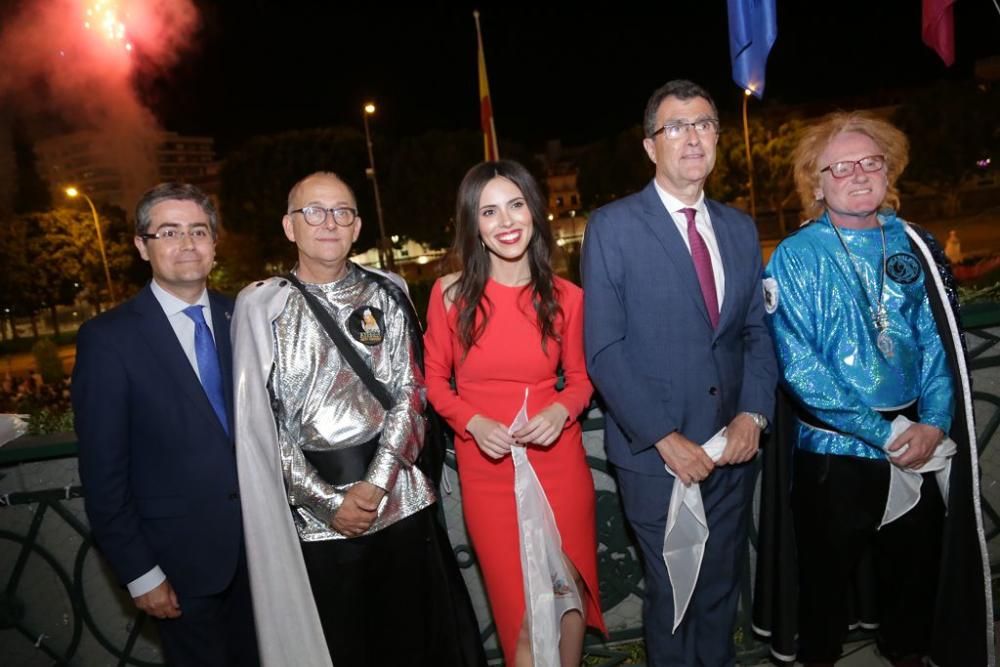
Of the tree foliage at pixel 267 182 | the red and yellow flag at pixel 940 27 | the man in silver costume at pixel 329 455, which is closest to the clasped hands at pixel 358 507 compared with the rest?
the man in silver costume at pixel 329 455

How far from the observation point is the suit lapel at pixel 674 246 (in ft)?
8.41

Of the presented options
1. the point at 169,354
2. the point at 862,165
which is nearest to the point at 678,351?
the point at 862,165

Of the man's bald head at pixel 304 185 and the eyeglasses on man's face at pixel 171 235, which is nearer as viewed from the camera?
the eyeglasses on man's face at pixel 171 235

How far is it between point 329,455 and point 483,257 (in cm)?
101

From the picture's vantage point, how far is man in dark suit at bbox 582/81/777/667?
2562mm

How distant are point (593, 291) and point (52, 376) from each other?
1359cm

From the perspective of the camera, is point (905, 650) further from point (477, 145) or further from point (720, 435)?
point (477, 145)

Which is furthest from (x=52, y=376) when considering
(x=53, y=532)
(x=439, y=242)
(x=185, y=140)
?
(x=185, y=140)

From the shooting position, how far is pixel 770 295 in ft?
8.94

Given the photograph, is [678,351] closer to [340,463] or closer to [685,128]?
[685,128]

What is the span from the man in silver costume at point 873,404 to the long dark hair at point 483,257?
91 centimetres

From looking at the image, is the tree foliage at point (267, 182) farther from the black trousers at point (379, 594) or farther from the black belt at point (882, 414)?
the black belt at point (882, 414)

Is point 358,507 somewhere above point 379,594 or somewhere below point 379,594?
above

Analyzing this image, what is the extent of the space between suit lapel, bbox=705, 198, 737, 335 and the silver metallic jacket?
1264 mm
